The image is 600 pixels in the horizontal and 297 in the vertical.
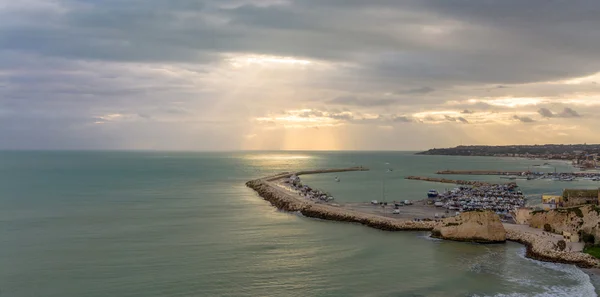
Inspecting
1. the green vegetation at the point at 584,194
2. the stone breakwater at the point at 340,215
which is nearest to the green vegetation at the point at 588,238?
the stone breakwater at the point at 340,215

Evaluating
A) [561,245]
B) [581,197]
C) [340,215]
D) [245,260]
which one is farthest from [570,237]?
[245,260]

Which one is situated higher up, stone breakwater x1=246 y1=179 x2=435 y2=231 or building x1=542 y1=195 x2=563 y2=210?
building x1=542 y1=195 x2=563 y2=210

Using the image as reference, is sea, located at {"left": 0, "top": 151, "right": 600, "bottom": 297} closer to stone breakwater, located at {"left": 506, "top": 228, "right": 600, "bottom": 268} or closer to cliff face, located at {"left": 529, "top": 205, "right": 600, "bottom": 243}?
stone breakwater, located at {"left": 506, "top": 228, "right": 600, "bottom": 268}

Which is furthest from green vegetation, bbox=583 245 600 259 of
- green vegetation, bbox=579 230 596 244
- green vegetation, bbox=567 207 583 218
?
green vegetation, bbox=567 207 583 218

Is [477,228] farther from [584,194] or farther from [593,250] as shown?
[584,194]

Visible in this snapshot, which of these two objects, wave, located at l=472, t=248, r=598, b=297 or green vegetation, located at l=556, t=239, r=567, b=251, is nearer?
wave, located at l=472, t=248, r=598, b=297

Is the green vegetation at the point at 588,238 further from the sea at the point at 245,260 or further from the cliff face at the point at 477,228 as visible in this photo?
the cliff face at the point at 477,228

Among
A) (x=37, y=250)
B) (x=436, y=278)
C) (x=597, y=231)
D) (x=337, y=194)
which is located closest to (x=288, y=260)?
(x=436, y=278)
